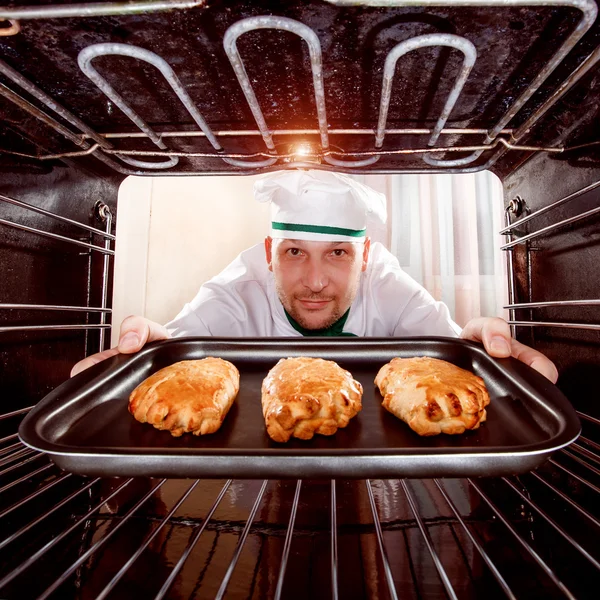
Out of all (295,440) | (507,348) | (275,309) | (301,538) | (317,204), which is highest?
(317,204)

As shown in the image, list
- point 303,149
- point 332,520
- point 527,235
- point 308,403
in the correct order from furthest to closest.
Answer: point 527,235 → point 303,149 → point 308,403 → point 332,520

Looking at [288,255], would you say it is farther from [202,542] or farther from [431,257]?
[431,257]

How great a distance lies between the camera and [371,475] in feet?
1.88

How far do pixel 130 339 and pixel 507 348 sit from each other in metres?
1.01

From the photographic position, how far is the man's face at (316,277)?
6.21 ft

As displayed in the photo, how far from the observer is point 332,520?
2.13 feet

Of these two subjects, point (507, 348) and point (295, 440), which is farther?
point (507, 348)

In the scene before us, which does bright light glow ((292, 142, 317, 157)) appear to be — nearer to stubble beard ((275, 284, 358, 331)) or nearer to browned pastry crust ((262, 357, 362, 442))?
browned pastry crust ((262, 357, 362, 442))

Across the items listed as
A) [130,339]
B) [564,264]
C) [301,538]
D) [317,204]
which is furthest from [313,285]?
[301,538]

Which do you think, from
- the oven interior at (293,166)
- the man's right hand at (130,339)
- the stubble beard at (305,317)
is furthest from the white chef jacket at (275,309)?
the oven interior at (293,166)

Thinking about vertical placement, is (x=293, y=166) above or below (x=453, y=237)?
below

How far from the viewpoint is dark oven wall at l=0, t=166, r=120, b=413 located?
894 mm

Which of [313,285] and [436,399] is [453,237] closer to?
[313,285]

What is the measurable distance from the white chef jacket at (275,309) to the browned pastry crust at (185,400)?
1205 mm
